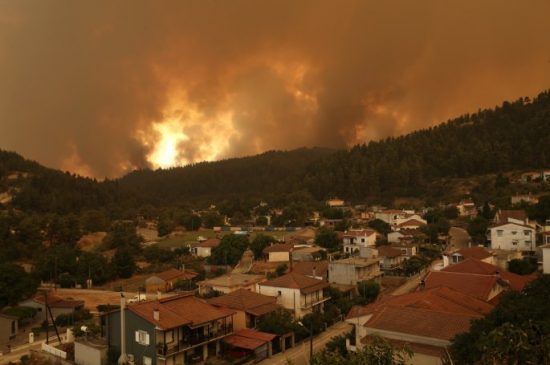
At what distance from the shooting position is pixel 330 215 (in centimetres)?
7888

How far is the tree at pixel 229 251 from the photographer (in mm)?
50625

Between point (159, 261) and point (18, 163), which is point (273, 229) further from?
point (18, 163)

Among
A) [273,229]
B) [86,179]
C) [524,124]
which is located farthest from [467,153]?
[86,179]

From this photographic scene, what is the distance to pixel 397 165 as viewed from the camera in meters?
106

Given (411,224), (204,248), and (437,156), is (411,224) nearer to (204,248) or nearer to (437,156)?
(204,248)

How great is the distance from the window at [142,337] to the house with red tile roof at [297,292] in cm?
996

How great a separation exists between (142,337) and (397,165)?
9004cm

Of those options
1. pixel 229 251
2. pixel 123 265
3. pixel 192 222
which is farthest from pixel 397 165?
pixel 123 265

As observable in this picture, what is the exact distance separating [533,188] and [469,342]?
218ft

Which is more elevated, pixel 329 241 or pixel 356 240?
pixel 356 240

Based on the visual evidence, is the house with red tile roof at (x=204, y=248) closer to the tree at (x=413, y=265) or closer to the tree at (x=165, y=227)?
the tree at (x=165, y=227)

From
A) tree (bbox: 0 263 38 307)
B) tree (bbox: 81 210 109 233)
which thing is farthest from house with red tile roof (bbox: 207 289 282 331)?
tree (bbox: 81 210 109 233)

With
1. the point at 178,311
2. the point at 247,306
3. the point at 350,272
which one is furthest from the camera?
the point at 350,272

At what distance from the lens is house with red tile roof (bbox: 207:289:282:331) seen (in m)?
26.9
